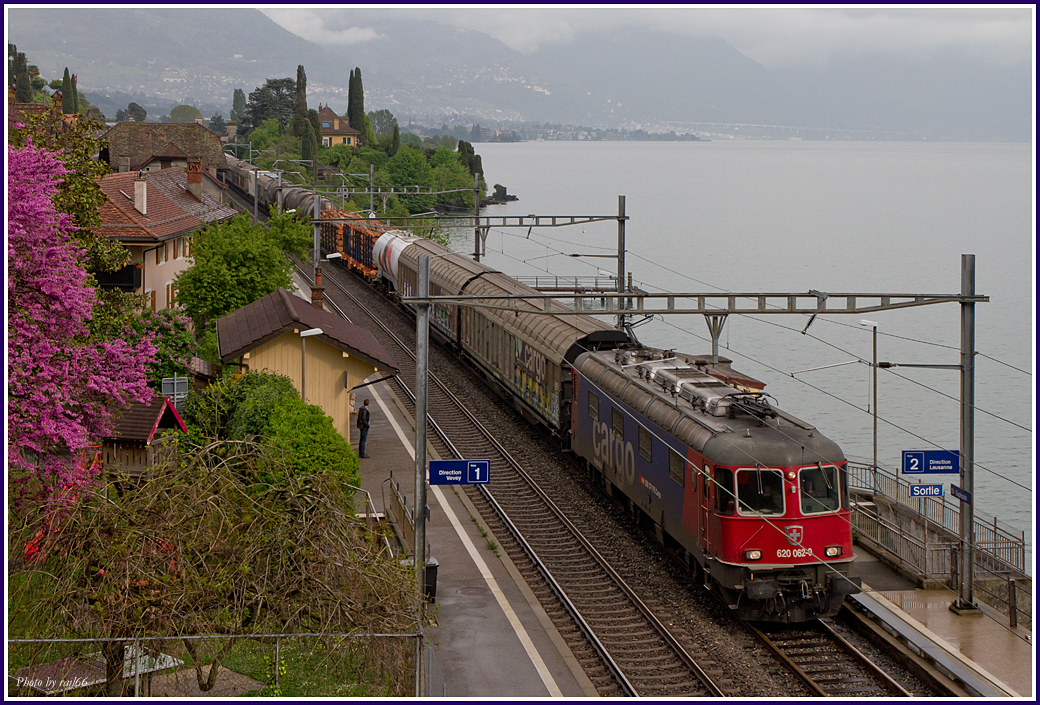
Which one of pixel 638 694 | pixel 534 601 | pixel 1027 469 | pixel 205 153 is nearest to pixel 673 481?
pixel 534 601

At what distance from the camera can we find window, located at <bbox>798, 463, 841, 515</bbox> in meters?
18.0

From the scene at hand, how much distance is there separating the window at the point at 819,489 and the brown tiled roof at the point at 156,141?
83.2 meters

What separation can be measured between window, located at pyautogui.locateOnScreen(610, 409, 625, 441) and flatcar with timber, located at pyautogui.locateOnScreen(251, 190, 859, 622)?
0.15 feet

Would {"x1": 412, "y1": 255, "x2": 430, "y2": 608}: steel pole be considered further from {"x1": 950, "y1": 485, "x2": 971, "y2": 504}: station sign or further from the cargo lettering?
{"x1": 950, "y1": 485, "x2": 971, "y2": 504}: station sign

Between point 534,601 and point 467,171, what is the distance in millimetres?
141210

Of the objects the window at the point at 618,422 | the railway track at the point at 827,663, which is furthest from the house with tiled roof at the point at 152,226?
the railway track at the point at 827,663

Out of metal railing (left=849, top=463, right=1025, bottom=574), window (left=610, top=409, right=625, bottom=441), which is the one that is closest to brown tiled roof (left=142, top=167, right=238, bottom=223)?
window (left=610, top=409, right=625, bottom=441)

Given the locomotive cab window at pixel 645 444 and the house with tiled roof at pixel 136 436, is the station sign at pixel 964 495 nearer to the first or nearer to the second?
the locomotive cab window at pixel 645 444

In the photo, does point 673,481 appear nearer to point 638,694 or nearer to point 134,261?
point 638,694

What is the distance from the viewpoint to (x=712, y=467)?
18.2 meters

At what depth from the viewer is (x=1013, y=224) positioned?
142250 mm

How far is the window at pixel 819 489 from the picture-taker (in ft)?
59.2

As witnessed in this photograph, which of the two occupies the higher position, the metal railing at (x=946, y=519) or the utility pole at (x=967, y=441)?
the utility pole at (x=967, y=441)

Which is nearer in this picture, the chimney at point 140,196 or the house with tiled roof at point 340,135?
the chimney at point 140,196
